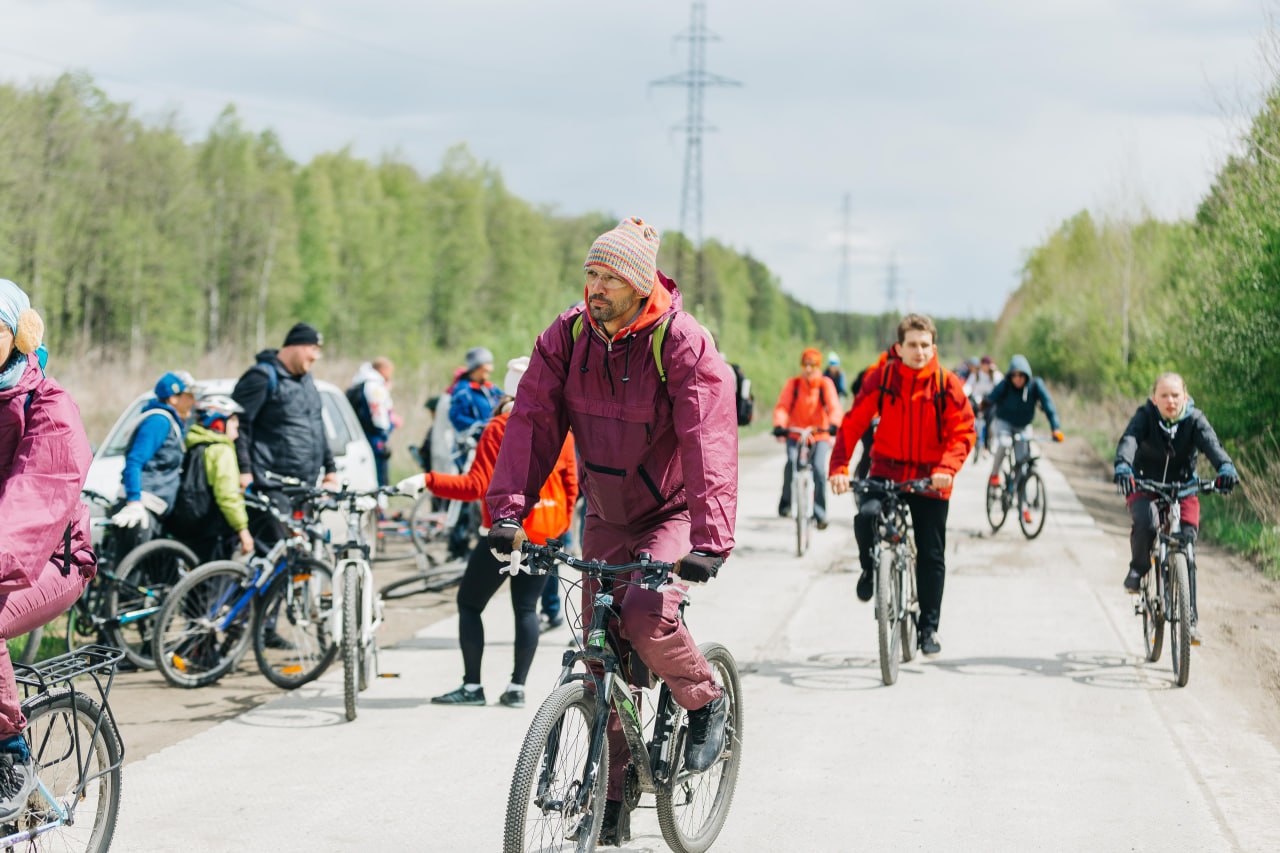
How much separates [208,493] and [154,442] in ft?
1.52

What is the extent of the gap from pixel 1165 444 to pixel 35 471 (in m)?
7.14

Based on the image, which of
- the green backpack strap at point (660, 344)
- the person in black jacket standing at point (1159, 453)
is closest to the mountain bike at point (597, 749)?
the green backpack strap at point (660, 344)

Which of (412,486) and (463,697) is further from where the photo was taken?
(463,697)

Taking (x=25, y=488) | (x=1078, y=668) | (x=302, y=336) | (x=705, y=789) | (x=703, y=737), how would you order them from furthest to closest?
1. (x=302, y=336)
2. (x=1078, y=668)
3. (x=705, y=789)
4. (x=703, y=737)
5. (x=25, y=488)

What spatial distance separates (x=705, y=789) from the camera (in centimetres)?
523

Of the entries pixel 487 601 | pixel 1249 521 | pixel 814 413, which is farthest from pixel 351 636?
pixel 1249 521

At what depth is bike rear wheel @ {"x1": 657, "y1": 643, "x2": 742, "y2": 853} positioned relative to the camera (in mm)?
4828

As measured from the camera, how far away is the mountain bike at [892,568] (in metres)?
8.10

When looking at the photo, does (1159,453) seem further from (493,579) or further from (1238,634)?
(493,579)

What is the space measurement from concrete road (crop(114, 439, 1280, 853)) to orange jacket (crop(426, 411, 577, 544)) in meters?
1.06

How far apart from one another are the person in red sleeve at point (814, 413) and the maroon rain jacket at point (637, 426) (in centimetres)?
1030

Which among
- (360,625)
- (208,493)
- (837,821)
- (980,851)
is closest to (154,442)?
(208,493)

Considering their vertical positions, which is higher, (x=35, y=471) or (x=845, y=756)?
(x=35, y=471)

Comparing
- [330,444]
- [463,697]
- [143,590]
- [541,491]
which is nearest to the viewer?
[541,491]
